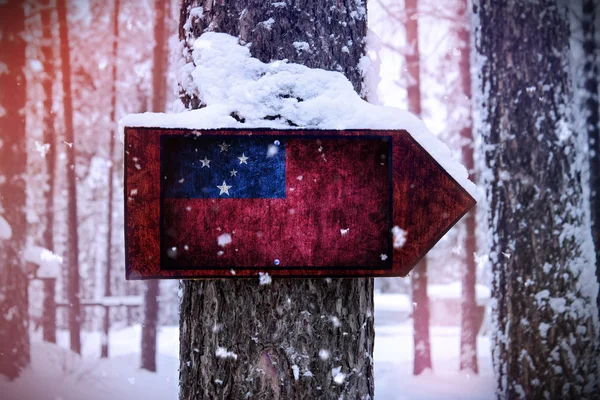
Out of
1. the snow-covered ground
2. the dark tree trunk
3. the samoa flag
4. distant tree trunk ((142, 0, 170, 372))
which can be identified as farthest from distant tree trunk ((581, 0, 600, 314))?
the dark tree trunk

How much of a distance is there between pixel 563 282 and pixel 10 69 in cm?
995

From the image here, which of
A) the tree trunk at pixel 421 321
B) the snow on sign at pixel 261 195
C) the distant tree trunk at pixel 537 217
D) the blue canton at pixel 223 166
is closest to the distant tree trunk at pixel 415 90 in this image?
the tree trunk at pixel 421 321

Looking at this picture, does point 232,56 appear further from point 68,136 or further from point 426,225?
point 68,136

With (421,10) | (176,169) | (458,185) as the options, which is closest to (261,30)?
(176,169)

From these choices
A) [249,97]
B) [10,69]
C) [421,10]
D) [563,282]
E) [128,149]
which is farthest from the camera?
[10,69]

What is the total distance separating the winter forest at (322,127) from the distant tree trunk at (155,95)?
0.13ft

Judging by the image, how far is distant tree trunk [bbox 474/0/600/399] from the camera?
350 cm

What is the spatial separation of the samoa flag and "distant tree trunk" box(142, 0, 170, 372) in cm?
735

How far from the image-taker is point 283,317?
140cm

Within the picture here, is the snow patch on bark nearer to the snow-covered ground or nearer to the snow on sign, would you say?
the snow-covered ground

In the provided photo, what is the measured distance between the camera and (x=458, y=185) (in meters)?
1.30

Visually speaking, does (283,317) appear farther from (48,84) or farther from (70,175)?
(48,84)

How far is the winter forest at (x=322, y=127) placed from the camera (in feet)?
4.61

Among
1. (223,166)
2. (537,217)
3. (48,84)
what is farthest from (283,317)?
(48,84)
